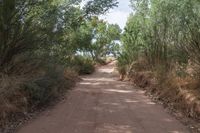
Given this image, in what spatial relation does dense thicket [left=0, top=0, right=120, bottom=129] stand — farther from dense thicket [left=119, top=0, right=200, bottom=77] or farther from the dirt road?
dense thicket [left=119, top=0, right=200, bottom=77]

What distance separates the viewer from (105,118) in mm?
9961

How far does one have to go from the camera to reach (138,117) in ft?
33.7

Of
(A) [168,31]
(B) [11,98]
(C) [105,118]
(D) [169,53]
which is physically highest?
(A) [168,31]

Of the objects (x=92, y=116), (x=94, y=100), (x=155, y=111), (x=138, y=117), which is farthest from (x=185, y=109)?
(x=94, y=100)

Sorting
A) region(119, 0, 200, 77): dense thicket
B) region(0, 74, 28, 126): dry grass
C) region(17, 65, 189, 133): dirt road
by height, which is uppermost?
region(119, 0, 200, 77): dense thicket

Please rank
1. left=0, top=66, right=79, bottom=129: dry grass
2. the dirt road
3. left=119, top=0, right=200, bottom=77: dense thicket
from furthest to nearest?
left=119, top=0, right=200, bottom=77: dense thicket, left=0, top=66, right=79, bottom=129: dry grass, the dirt road

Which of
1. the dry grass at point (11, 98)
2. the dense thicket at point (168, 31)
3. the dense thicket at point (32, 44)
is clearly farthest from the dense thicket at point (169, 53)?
the dry grass at point (11, 98)

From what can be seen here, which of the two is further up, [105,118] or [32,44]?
[32,44]

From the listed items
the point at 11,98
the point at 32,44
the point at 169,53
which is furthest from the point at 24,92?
the point at 169,53

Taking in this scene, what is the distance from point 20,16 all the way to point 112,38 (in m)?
34.0

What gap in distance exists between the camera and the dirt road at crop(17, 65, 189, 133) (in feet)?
28.7

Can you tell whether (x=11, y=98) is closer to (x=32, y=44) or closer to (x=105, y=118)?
(x=32, y=44)

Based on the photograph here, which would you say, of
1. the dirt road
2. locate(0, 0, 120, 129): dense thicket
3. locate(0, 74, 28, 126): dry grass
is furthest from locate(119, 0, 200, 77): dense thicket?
locate(0, 74, 28, 126): dry grass

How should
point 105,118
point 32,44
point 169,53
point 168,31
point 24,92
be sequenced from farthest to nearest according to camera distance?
point 168,31 < point 169,53 < point 32,44 < point 24,92 < point 105,118
